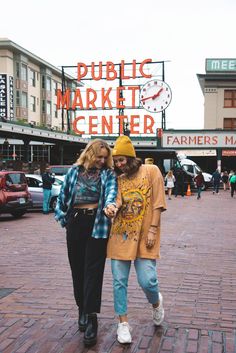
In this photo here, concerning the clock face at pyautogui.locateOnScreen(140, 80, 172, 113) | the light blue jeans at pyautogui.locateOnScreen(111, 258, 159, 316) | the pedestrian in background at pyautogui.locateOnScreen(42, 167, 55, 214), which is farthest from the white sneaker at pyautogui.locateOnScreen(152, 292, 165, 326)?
the clock face at pyautogui.locateOnScreen(140, 80, 172, 113)

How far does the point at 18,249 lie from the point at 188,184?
1941cm

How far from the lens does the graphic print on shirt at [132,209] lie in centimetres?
375

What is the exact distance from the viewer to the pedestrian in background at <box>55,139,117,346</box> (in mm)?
3752

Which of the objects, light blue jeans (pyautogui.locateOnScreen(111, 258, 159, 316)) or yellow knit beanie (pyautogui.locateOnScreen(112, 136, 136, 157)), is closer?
light blue jeans (pyautogui.locateOnScreen(111, 258, 159, 316))

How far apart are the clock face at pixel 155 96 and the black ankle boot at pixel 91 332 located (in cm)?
3137

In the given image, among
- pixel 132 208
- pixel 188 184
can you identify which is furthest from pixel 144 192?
pixel 188 184

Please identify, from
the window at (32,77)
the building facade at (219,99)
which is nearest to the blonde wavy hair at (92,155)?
the building facade at (219,99)

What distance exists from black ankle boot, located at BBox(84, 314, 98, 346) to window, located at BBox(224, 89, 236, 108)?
40.8 meters

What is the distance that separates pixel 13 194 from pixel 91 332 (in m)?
10.3

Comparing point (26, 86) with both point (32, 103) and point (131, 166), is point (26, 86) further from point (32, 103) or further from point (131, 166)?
point (131, 166)

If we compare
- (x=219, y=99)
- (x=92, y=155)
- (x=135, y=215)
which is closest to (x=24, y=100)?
(x=219, y=99)

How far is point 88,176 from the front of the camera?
12.7 ft

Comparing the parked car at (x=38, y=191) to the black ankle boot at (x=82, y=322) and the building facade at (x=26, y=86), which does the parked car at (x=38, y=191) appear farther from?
the building facade at (x=26, y=86)

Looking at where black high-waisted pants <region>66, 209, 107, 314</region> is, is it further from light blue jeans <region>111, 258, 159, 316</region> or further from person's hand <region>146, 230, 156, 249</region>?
person's hand <region>146, 230, 156, 249</region>
